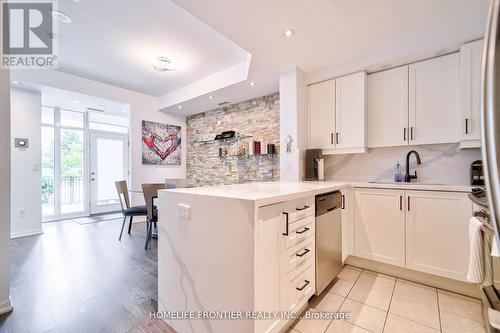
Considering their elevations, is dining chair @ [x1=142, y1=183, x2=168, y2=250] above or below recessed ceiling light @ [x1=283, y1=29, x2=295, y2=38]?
below

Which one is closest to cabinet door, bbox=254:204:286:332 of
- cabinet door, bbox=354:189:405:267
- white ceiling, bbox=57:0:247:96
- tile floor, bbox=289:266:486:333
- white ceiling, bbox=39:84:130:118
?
tile floor, bbox=289:266:486:333

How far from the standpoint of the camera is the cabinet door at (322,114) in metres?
2.85

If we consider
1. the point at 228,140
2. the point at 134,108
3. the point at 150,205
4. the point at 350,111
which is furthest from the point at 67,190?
the point at 350,111

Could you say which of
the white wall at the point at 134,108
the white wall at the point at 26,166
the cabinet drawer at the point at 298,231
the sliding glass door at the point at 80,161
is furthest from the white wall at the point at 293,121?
the sliding glass door at the point at 80,161

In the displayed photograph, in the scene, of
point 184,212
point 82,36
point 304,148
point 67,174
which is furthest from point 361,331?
point 67,174

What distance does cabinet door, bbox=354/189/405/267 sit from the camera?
215 centimetres

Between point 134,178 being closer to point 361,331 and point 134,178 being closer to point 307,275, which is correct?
point 307,275

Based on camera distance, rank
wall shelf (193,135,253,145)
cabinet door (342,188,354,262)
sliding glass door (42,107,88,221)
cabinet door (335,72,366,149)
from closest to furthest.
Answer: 1. cabinet door (342,188,354,262)
2. cabinet door (335,72,366,149)
3. wall shelf (193,135,253,145)
4. sliding glass door (42,107,88,221)

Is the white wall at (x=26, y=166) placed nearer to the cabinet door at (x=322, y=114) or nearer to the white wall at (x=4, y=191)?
the white wall at (x=4, y=191)

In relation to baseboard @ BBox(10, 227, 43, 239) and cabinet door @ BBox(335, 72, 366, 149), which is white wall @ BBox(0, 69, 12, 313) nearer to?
baseboard @ BBox(10, 227, 43, 239)

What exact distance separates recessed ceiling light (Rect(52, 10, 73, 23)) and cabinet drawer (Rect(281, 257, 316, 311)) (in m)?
3.41

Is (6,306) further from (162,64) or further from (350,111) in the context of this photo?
(350,111)

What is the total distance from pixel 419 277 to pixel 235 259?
210 centimetres

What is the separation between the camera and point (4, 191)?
1699 millimetres
